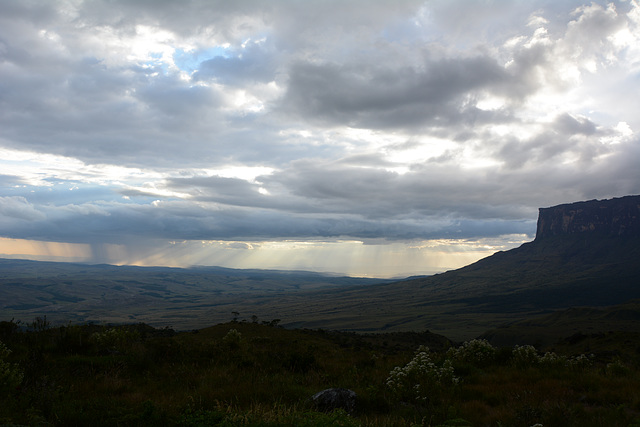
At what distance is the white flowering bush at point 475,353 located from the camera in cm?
1477

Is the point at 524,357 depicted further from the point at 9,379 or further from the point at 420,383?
the point at 9,379

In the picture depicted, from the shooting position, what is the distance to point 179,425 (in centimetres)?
637

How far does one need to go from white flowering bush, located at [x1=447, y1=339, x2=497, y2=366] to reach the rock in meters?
8.22

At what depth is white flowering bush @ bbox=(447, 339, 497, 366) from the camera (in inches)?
582

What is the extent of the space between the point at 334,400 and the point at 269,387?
212 centimetres

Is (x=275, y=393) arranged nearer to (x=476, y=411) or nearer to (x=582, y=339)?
(x=476, y=411)

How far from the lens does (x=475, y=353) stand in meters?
15.3

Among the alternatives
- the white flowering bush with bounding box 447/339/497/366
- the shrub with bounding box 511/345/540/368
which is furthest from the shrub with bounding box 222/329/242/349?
the shrub with bounding box 511/345/540/368

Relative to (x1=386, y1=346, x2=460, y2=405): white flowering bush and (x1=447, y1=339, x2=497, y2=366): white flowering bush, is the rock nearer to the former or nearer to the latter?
(x1=386, y1=346, x2=460, y2=405): white flowering bush

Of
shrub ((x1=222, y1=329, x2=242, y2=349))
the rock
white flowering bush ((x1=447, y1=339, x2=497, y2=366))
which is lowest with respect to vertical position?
white flowering bush ((x1=447, y1=339, x2=497, y2=366))

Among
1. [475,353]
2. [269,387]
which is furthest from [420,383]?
[475,353]

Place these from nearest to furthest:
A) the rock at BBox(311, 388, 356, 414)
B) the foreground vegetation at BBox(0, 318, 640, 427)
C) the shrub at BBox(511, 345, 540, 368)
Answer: the foreground vegetation at BBox(0, 318, 640, 427)
the rock at BBox(311, 388, 356, 414)
the shrub at BBox(511, 345, 540, 368)

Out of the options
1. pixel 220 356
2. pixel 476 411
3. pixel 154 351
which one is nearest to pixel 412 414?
pixel 476 411

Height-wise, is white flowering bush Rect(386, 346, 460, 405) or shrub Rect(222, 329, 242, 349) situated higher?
white flowering bush Rect(386, 346, 460, 405)
